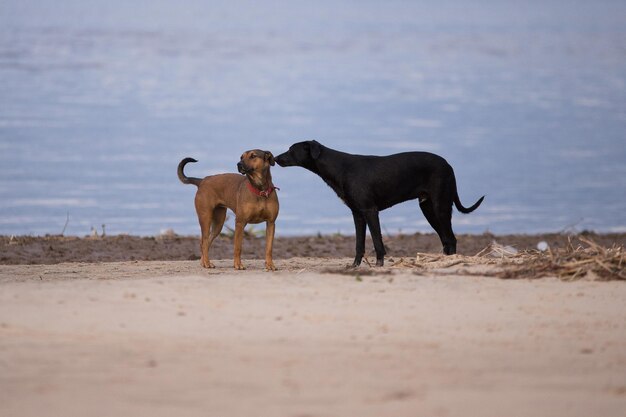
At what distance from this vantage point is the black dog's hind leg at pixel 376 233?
38.8 feet

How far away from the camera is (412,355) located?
25.3 ft

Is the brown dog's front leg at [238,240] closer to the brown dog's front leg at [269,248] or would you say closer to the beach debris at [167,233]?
the brown dog's front leg at [269,248]

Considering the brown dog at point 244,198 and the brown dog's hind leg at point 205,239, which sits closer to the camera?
the brown dog at point 244,198

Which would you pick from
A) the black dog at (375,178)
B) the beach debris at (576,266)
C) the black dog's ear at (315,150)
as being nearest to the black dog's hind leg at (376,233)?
the black dog at (375,178)

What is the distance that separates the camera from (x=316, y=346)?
7883 millimetres

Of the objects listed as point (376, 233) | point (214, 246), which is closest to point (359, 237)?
point (376, 233)

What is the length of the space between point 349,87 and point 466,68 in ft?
25.4

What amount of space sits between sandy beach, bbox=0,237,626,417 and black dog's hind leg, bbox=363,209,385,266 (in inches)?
76.1

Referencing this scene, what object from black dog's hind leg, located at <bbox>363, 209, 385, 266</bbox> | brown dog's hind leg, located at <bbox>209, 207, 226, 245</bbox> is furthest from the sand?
brown dog's hind leg, located at <bbox>209, 207, 226, 245</bbox>

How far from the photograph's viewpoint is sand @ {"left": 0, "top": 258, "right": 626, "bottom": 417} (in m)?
6.95

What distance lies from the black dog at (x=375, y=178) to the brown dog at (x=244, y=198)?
43 cm

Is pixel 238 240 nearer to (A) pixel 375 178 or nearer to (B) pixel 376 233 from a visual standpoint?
(B) pixel 376 233

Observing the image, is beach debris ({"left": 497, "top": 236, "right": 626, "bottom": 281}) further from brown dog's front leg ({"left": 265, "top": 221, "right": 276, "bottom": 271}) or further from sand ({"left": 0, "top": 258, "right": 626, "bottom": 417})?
A: brown dog's front leg ({"left": 265, "top": 221, "right": 276, "bottom": 271})

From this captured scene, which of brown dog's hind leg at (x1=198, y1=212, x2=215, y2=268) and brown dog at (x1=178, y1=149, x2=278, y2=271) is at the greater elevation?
brown dog at (x1=178, y1=149, x2=278, y2=271)
